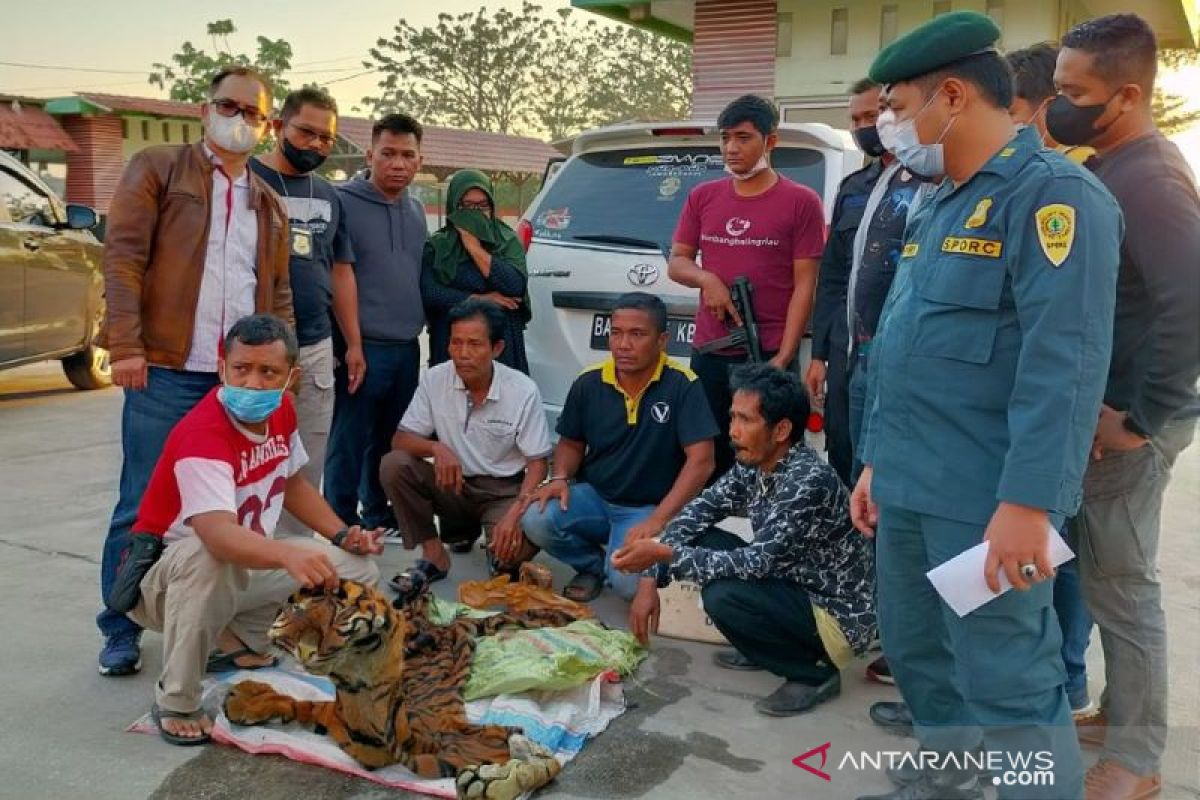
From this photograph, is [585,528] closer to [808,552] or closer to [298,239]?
[808,552]

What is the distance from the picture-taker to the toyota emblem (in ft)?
14.6

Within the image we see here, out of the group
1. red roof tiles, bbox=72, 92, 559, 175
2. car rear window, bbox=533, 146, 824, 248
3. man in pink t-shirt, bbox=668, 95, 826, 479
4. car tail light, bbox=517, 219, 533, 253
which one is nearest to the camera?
man in pink t-shirt, bbox=668, 95, 826, 479

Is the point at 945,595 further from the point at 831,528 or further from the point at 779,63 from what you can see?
the point at 779,63

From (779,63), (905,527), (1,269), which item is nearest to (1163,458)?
(905,527)

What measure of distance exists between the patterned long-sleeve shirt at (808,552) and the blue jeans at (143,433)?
1685 millimetres

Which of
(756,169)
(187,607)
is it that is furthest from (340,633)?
(756,169)

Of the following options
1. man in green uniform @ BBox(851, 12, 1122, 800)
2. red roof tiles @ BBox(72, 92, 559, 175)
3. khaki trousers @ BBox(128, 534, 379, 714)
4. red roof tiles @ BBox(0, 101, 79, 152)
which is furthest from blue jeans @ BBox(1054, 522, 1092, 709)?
red roof tiles @ BBox(0, 101, 79, 152)

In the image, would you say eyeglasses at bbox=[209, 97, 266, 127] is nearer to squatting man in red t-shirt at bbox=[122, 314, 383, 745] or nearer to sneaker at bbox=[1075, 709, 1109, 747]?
squatting man in red t-shirt at bbox=[122, 314, 383, 745]

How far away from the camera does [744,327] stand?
407cm

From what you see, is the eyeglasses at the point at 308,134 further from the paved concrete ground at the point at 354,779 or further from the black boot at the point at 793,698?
the black boot at the point at 793,698

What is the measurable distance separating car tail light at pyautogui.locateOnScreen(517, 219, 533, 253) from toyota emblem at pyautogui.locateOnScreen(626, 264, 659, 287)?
0.71 meters

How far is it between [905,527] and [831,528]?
1.08m

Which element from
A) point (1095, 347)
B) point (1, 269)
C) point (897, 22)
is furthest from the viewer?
point (897, 22)

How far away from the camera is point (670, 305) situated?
4434 millimetres
